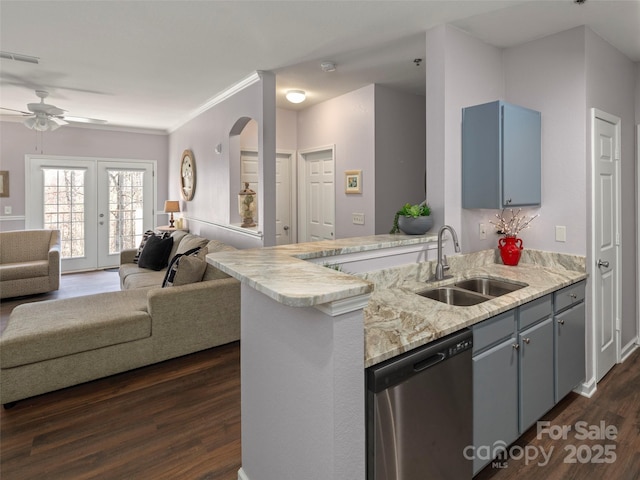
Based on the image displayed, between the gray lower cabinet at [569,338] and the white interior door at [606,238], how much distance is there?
0.27 metres

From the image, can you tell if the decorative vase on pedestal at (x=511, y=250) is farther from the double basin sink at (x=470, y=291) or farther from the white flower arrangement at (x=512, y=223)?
the double basin sink at (x=470, y=291)

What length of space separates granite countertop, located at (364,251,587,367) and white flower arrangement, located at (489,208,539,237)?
21cm

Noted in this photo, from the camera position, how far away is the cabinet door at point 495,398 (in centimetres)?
175

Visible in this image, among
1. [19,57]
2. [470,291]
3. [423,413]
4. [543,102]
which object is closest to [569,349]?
[470,291]

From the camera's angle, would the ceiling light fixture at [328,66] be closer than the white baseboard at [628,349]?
No

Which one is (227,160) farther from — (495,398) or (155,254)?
(495,398)

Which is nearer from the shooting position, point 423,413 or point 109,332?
point 423,413

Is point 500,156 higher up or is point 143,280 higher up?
point 500,156

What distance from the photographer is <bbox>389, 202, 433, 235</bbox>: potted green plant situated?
255cm

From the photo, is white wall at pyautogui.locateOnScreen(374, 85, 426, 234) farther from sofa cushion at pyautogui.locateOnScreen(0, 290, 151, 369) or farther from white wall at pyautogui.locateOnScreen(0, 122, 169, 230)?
white wall at pyautogui.locateOnScreen(0, 122, 169, 230)

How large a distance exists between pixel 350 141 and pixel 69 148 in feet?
17.1

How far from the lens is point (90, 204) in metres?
6.82

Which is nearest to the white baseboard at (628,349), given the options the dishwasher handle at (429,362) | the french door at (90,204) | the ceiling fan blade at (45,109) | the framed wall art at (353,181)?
the dishwasher handle at (429,362)

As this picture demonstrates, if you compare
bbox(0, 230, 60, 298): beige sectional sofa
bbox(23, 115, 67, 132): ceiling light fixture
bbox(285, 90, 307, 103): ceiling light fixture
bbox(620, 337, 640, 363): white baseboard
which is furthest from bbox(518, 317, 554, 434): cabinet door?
bbox(0, 230, 60, 298): beige sectional sofa
